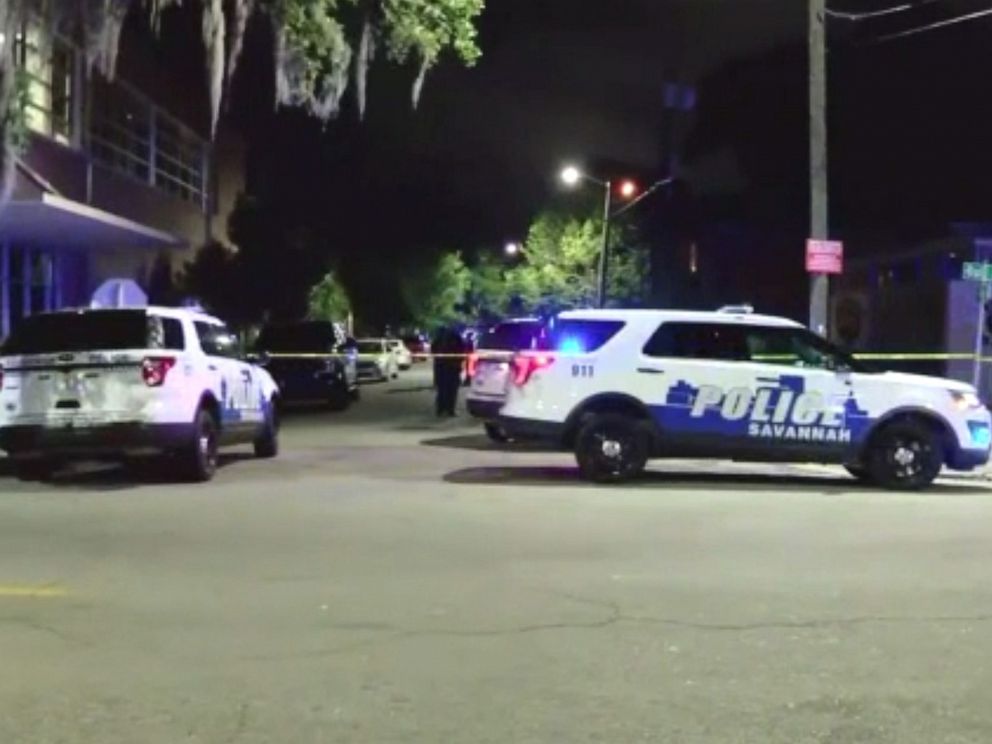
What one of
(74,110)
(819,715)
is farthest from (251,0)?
(74,110)

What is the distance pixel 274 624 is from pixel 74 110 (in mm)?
23769

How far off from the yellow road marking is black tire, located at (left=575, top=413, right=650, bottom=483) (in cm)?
696

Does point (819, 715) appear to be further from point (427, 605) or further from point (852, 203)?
point (852, 203)

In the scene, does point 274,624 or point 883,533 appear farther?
point 883,533

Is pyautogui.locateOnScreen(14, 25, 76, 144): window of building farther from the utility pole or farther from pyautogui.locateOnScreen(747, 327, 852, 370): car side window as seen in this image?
pyautogui.locateOnScreen(747, 327, 852, 370): car side window

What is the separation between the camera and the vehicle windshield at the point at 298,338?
Result: 96.4ft

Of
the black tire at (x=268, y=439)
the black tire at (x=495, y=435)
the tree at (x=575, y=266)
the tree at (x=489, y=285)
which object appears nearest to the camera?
the black tire at (x=268, y=439)

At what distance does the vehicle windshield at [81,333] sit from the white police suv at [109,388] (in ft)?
0.03

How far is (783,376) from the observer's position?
14828mm

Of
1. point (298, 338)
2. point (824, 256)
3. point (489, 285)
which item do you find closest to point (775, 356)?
point (824, 256)

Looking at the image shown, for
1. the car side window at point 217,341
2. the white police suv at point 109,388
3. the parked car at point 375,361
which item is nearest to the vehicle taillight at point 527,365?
the white police suv at point 109,388

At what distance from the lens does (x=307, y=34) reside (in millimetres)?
15516

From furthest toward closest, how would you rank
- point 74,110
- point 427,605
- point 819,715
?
point 74,110
point 427,605
point 819,715

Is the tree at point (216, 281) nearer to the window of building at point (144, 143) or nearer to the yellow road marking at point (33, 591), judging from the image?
the window of building at point (144, 143)
